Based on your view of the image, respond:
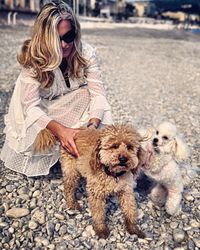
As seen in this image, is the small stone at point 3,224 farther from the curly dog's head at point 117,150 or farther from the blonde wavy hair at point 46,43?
the blonde wavy hair at point 46,43

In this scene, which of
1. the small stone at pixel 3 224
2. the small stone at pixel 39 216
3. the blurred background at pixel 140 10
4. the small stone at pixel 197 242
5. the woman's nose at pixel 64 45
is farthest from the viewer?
the blurred background at pixel 140 10

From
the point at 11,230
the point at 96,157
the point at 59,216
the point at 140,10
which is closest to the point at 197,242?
Answer: the point at 96,157

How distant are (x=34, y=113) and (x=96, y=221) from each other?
130cm

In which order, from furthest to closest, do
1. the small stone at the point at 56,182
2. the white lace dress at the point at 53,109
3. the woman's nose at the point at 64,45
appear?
the small stone at the point at 56,182, the white lace dress at the point at 53,109, the woman's nose at the point at 64,45

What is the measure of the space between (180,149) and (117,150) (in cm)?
107

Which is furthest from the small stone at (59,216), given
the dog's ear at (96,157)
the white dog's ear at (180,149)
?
the white dog's ear at (180,149)

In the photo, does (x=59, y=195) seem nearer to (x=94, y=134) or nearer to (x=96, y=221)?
(x=96, y=221)

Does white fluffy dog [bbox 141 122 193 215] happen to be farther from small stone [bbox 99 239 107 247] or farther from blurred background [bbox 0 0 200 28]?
blurred background [bbox 0 0 200 28]

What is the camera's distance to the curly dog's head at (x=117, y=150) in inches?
133

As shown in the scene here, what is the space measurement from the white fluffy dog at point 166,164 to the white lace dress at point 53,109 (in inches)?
23.7

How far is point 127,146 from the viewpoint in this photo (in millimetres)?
3418

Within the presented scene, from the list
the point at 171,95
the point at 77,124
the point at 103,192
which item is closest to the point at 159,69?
the point at 171,95

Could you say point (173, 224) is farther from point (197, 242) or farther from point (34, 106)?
point (34, 106)

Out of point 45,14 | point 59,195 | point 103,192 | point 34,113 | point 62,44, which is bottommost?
point 59,195
